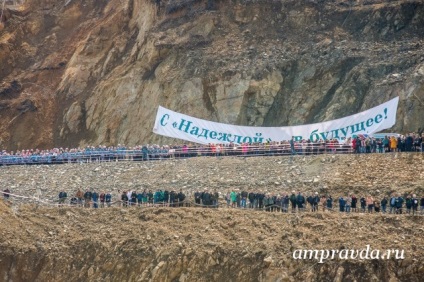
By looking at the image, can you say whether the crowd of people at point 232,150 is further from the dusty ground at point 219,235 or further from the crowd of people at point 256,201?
the crowd of people at point 256,201

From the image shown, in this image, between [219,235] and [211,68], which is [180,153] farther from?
[219,235]

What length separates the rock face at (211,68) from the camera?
6206cm

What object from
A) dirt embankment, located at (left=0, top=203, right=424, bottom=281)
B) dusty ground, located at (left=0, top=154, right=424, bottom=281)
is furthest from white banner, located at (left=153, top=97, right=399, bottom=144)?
dirt embankment, located at (left=0, top=203, right=424, bottom=281)

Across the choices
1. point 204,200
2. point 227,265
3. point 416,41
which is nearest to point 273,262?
point 227,265

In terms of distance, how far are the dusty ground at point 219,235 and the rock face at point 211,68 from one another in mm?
8619

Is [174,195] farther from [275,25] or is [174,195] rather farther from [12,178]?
[275,25]

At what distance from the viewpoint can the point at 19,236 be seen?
4881cm

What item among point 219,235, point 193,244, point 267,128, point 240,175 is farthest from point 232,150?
point 193,244

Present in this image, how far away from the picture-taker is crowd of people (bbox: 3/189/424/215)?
45.8m

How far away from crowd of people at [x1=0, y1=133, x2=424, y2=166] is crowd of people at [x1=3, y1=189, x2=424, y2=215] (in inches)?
177

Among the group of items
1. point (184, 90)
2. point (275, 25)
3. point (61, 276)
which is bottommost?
point (61, 276)

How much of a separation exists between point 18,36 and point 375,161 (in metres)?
33.0

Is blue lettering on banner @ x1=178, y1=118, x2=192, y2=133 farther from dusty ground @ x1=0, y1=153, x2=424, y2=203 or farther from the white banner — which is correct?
dusty ground @ x1=0, y1=153, x2=424, y2=203

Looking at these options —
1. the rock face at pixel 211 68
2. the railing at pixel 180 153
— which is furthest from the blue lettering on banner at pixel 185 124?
the railing at pixel 180 153
